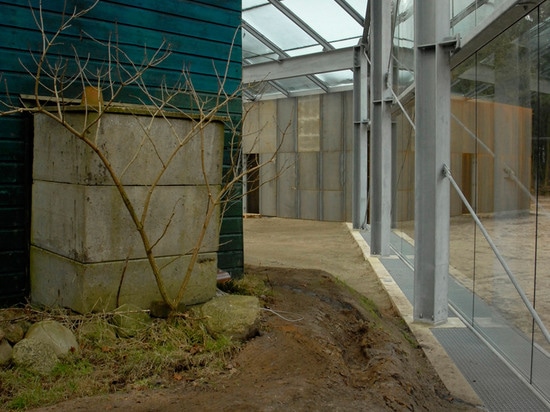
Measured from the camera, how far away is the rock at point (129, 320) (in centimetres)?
511

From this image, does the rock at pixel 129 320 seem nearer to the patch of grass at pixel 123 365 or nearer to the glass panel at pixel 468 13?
the patch of grass at pixel 123 365

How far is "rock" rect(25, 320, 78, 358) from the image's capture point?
463 centimetres

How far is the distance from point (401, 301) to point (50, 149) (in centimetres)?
498

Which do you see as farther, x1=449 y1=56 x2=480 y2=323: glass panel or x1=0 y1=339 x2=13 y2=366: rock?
x1=449 y1=56 x2=480 y2=323: glass panel

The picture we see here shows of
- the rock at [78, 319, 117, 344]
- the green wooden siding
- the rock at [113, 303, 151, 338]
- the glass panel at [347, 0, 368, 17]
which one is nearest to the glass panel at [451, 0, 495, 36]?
the green wooden siding

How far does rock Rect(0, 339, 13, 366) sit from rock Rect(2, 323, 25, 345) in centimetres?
10

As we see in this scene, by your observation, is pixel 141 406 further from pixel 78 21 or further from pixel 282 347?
pixel 78 21

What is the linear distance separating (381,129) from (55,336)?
336 inches

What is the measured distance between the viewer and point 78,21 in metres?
6.45

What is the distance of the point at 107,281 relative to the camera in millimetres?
5387

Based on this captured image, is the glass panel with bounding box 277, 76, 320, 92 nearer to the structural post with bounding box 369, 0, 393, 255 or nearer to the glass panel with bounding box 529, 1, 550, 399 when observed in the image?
the structural post with bounding box 369, 0, 393, 255

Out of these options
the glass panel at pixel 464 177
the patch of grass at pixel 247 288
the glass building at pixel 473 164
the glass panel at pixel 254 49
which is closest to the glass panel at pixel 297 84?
the glass panel at pixel 254 49

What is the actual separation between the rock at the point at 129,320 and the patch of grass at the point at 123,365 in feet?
0.32

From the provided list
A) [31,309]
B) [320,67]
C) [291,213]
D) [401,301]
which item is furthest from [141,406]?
[291,213]
